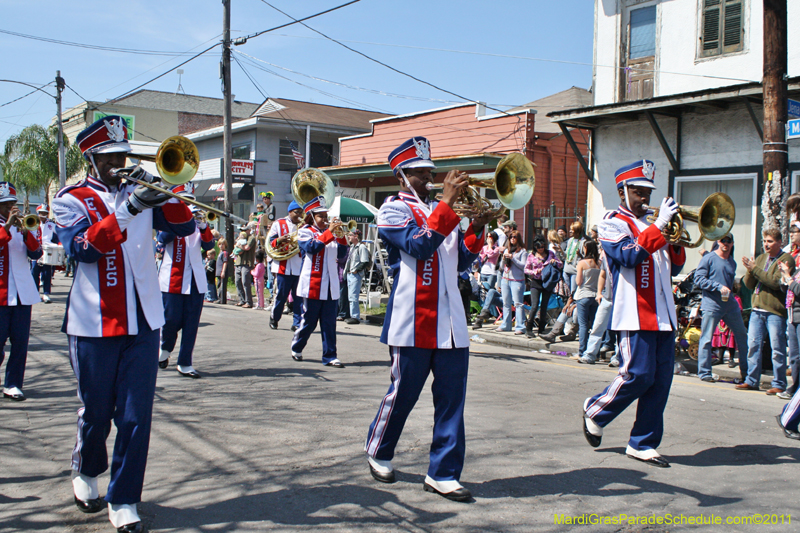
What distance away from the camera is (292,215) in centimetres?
1016

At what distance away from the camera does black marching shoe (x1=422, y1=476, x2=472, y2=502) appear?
4.05 meters

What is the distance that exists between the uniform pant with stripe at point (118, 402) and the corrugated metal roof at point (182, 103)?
140 feet

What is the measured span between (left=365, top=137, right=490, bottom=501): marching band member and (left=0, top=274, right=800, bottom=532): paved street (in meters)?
0.24

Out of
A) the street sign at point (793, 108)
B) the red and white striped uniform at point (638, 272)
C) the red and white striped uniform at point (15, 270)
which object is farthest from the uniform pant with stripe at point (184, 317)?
the street sign at point (793, 108)

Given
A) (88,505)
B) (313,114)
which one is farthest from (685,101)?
(313,114)

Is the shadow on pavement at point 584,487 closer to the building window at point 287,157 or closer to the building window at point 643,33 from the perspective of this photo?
the building window at point 643,33

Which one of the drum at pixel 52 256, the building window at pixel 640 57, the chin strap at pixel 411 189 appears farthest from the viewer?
the drum at pixel 52 256

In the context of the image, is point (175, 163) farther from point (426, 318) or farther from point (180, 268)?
point (180, 268)

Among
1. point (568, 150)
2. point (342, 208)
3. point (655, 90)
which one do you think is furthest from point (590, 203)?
point (342, 208)

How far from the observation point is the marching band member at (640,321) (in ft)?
16.4

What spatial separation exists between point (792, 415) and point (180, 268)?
618 centimetres

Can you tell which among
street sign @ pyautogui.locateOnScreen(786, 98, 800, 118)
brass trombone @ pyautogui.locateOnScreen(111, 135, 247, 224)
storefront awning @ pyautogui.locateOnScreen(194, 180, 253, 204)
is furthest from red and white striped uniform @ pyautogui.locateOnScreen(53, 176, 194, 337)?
storefront awning @ pyautogui.locateOnScreen(194, 180, 253, 204)

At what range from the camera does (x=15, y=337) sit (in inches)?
263

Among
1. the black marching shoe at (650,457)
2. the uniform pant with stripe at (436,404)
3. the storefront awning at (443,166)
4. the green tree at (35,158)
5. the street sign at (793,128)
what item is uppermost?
the green tree at (35,158)
